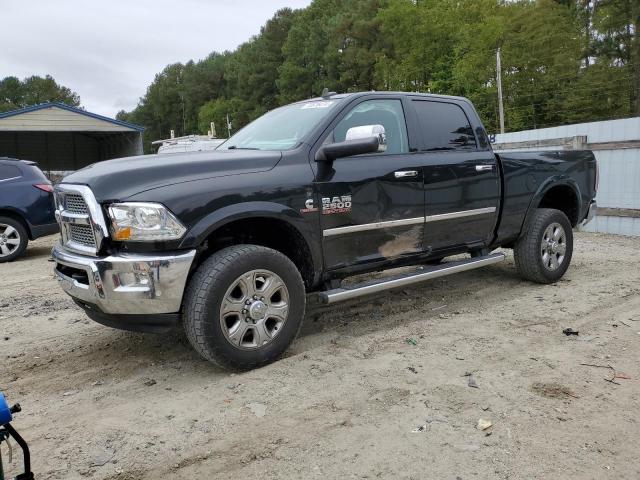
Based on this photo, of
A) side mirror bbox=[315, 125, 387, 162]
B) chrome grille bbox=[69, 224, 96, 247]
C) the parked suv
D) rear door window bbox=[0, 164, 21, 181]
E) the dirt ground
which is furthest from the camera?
rear door window bbox=[0, 164, 21, 181]

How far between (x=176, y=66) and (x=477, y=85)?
263ft

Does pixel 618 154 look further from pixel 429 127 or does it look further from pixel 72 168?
pixel 72 168

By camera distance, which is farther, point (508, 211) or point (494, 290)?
point (494, 290)

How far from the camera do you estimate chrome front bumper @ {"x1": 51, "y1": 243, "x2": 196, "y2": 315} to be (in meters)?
3.26

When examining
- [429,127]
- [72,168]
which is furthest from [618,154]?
[72,168]

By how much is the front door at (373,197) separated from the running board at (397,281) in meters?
0.19

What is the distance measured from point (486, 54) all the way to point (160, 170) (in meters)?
40.7

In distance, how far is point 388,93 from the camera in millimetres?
4691

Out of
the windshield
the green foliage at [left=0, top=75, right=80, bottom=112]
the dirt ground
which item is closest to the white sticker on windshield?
the windshield

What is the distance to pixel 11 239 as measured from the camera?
341 inches

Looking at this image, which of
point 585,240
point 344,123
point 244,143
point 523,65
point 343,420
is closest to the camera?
point 343,420

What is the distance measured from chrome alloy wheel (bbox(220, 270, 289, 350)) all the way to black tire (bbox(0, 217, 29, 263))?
261 inches

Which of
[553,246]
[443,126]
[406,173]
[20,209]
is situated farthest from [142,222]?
[20,209]

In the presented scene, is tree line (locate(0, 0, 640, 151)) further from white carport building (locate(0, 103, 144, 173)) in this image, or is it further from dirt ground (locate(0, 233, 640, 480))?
dirt ground (locate(0, 233, 640, 480))
